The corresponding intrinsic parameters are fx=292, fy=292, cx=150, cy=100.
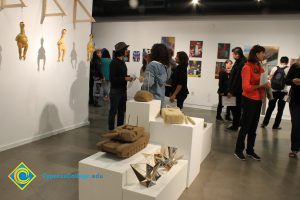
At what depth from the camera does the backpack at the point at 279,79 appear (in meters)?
5.79

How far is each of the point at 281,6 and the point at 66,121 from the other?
5405 mm

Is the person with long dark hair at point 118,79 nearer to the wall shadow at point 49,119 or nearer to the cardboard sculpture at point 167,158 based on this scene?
the wall shadow at point 49,119

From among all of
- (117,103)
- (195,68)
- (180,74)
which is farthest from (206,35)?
(117,103)

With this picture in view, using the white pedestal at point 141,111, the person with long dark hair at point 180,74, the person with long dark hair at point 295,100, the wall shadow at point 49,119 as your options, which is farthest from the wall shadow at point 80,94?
the person with long dark hair at point 295,100

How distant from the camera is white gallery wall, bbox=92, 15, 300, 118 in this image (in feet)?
24.1

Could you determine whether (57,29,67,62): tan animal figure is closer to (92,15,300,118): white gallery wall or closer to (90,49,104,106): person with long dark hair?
(90,49,104,106): person with long dark hair

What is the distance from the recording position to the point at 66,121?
5148 millimetres

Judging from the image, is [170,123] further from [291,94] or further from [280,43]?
[280,43]

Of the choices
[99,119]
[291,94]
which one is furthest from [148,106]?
[99,119]

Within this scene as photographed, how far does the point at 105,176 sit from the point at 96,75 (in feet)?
18.2

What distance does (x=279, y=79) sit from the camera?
581 cm

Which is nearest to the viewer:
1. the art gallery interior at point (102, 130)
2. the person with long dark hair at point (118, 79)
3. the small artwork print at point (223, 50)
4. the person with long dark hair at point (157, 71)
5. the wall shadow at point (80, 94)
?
the art gallery interior at point (102, 130)

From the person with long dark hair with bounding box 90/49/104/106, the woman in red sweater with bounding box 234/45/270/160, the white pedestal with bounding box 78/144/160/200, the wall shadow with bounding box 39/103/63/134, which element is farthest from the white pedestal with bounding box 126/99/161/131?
the person with long dark hair with bounding box 90/49/104/106

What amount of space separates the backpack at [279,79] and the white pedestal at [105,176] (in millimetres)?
4255
